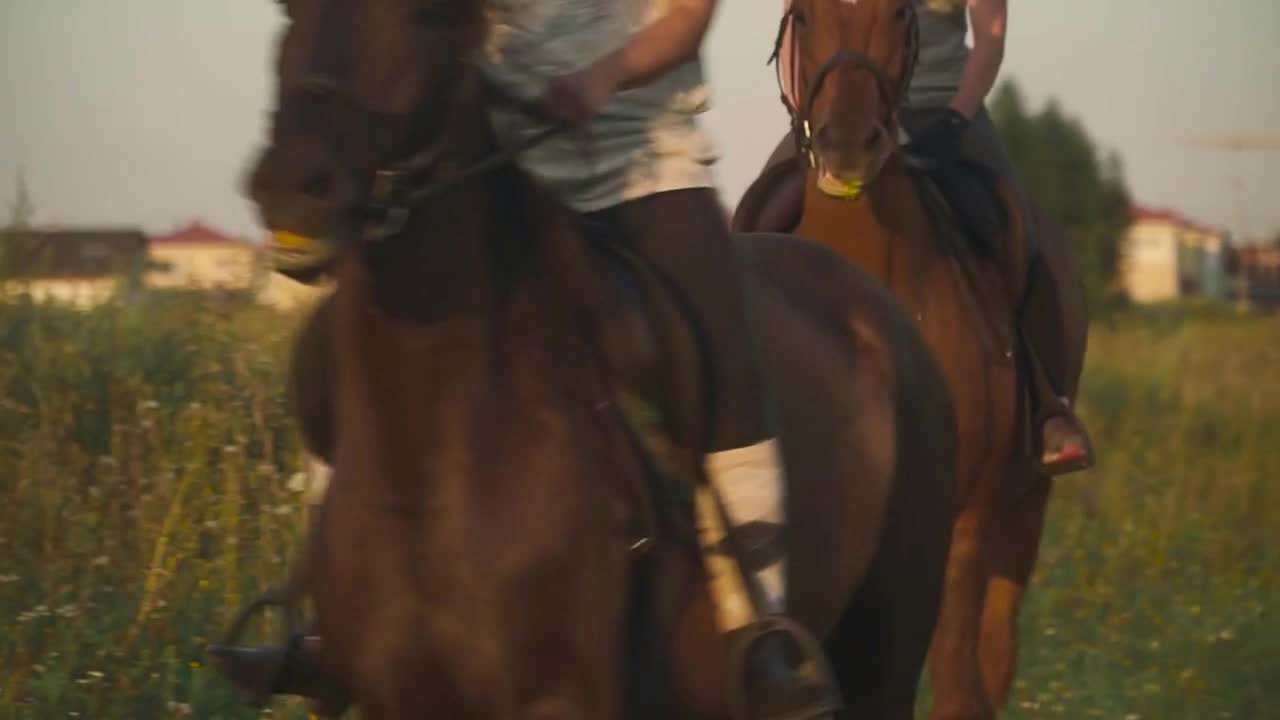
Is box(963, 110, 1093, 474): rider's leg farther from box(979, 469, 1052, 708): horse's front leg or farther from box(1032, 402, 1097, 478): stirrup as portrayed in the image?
box(979, 469, 1052, 708): horse's front leg

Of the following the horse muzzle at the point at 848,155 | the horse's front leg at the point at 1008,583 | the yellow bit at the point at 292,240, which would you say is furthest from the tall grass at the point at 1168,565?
Answer: the yellow bit at the point at 292,240

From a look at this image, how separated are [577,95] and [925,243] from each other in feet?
11.8

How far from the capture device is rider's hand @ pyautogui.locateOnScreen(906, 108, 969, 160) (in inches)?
316

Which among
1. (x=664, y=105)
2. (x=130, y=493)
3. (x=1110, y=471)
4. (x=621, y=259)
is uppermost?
(x=664, y=105)

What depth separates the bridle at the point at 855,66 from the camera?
7.50m

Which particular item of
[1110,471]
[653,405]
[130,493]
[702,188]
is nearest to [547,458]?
[653,405]

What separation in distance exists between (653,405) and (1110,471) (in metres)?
11.2

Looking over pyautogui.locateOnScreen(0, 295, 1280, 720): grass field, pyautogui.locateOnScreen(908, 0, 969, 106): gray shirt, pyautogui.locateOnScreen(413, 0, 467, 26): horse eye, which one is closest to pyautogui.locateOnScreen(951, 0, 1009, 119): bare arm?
pyautogui.locateOnScreen(908, 0, 969, 106): gray shirt

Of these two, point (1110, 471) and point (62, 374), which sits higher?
point (62, 374)

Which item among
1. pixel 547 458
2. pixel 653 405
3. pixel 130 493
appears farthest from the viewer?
pixel 130 493

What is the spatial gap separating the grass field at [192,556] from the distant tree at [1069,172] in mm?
36783

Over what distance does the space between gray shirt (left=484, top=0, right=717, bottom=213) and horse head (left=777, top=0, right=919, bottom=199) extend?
2.59 meters

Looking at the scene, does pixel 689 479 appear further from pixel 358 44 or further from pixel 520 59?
pixel 358 44

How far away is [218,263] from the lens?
959 centimetres
